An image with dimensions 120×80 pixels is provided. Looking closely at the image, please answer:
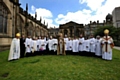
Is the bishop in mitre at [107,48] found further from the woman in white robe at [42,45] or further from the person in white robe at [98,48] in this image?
the woman in white robe at [42,45]

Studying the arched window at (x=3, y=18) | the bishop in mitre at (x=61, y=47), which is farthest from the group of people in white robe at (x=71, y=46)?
the arched window at (x=3, y=18)

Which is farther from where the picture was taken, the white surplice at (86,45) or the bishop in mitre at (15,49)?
the white surplice at (86,45)

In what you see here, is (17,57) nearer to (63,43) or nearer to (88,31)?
(63,43)

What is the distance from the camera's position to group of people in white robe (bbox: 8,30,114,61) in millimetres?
9914

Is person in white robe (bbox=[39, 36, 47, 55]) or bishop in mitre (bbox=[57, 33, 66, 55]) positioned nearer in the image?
bishop in mitre (bbox=[57, 33, 66, 55])

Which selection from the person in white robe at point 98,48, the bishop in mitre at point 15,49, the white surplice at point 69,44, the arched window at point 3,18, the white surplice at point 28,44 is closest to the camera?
the bishop in mitre at point 15,49

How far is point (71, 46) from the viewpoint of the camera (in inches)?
478

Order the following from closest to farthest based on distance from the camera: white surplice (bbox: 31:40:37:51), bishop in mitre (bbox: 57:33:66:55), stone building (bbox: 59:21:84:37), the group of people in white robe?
1. the group of people in white robe
2. white surplice (bbox: 31:40:37:51)
3. bishop in mitre (bbox: 57:33:66:55)
4. stone building (bbox: 59:21:84:37)

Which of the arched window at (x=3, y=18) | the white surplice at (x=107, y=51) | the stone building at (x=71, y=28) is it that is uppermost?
the stone building at (x=71, y=28)

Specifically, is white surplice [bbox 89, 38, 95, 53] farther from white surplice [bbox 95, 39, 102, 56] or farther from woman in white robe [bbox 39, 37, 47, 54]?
woman in white robe [bbox 39, 37, 47, 54]

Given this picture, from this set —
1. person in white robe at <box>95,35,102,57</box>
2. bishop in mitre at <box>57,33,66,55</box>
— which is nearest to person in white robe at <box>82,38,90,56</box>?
person in white robe at <box>95,35,102,57</box>

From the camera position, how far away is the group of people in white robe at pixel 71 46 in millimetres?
9914

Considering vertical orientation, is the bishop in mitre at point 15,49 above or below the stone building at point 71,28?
below

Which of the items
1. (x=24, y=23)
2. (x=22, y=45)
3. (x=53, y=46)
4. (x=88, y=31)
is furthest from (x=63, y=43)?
(x=88, y=31)
